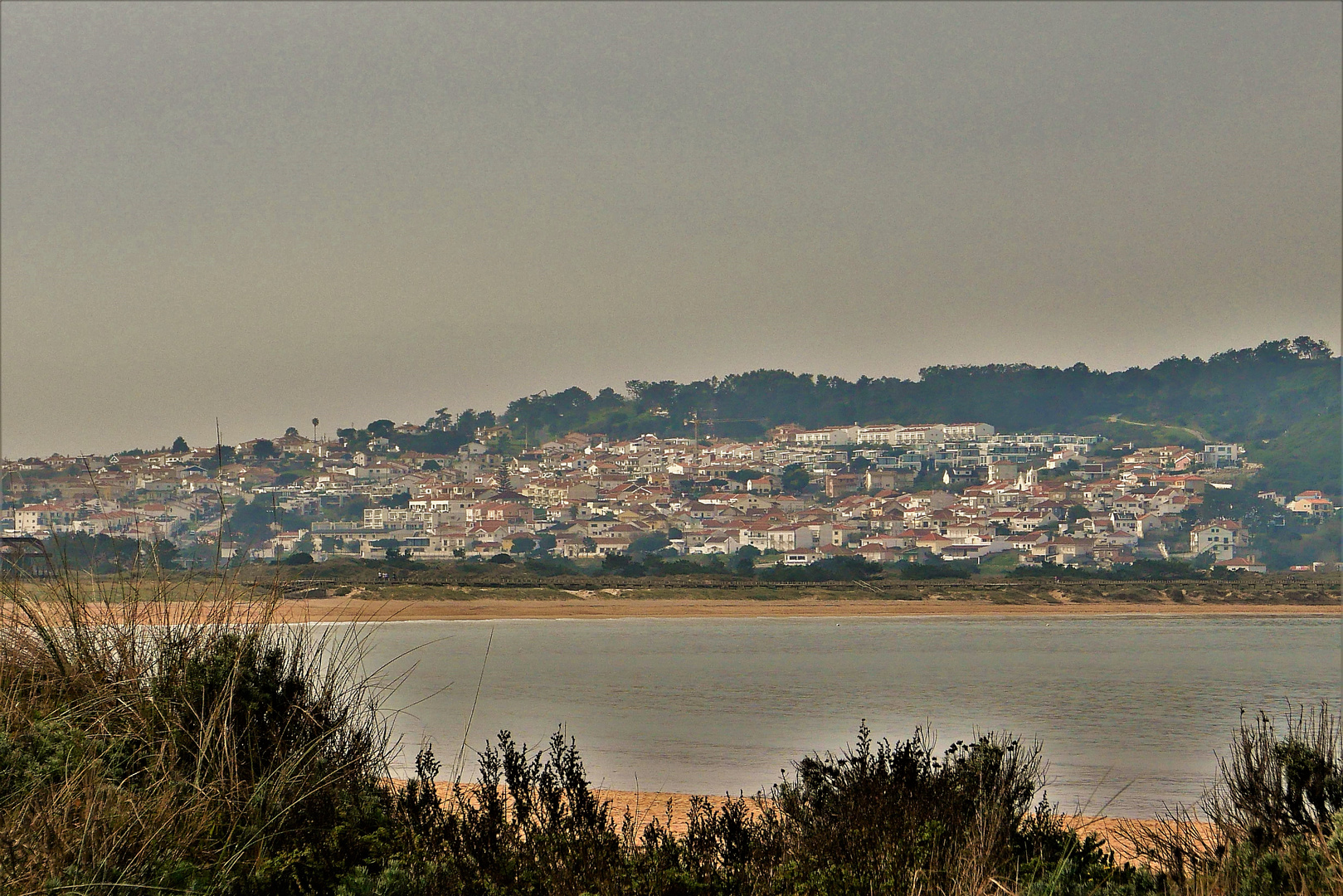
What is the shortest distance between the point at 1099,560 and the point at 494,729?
257 feet

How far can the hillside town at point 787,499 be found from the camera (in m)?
88.1

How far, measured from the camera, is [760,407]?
5871 inches

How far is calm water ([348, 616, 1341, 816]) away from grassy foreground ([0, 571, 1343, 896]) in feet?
7.08

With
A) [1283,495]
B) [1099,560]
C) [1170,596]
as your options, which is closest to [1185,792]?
[1170,596]

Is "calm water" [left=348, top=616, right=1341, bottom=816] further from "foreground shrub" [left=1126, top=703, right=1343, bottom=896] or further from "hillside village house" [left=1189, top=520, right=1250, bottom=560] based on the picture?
"hillside village house" [left=1189, top=520, right=1250, bottom=560]

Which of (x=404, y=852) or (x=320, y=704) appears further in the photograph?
(x=320, y=704)

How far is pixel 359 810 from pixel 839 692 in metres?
17.1

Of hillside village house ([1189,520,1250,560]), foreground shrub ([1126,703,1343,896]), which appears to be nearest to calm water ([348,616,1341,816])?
foreground shrub ([1126,703,1343,896])

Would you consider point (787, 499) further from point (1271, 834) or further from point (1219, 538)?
point (1271, 834)

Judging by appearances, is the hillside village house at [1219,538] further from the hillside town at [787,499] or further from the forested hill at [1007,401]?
the forested hill at [1007,401]

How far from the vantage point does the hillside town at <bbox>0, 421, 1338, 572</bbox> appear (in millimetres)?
88125

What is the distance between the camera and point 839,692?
2073 centimetres

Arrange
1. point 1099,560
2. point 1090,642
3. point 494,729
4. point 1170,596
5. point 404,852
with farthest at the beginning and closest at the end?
point 1099,560
point 1170,596
point 1090,642
point 494,729
point 404,852

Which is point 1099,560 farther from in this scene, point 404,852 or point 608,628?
point 404,852
